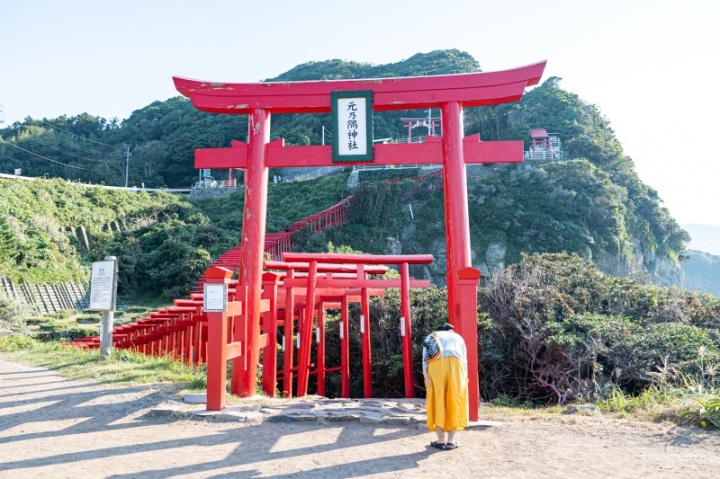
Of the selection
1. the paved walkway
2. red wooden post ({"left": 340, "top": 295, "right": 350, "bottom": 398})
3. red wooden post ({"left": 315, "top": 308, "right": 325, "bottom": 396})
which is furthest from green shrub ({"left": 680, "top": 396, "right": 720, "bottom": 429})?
red wooden post ({"left": 315, "top": 308, "right": 325, "bottom": 396})

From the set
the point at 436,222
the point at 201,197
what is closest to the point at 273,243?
the point at 436,222

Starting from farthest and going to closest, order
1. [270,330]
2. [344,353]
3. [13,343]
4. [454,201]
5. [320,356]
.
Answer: [13,343]
[320,356]
[344,353]
[270,330]
[454,201]

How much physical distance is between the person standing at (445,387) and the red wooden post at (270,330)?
348 centimetres

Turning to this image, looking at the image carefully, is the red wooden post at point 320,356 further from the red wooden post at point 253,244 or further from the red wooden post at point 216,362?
the red wooden post at point 216,362

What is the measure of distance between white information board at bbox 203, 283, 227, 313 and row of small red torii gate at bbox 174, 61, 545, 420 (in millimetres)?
1102

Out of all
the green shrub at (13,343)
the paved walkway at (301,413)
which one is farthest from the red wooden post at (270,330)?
the green shrub at (13,343)

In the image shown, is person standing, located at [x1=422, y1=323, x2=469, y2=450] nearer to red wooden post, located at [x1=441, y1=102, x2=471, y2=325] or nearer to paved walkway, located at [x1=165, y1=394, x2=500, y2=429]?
paved walkway, located at [x1=165, y1=394, x2=500, y2=429]

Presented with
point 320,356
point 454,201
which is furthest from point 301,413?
point 320,356

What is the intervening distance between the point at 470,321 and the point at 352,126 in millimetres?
3074

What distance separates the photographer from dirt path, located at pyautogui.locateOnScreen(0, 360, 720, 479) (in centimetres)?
407

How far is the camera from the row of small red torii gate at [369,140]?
7.17 metres

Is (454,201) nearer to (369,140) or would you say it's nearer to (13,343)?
(369,140)

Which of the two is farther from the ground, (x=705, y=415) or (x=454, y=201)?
(x=454, y=201)

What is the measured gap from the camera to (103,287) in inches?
344
